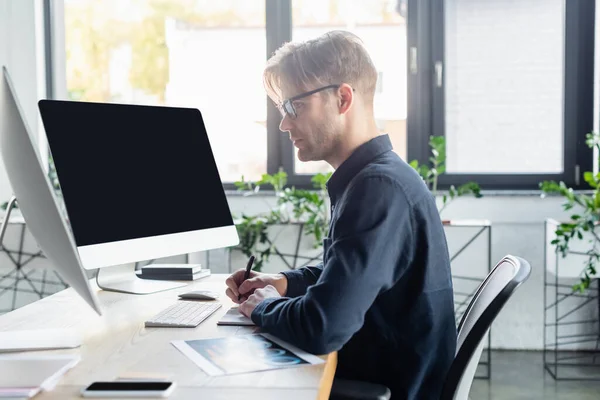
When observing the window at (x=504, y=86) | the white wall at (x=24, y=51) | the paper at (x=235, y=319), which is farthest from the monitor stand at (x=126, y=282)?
the window at (x=504, y=86)

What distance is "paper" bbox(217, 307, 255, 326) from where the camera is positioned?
4.77 ft

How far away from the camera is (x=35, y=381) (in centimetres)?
104

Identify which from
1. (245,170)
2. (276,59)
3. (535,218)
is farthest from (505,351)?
(276,59)

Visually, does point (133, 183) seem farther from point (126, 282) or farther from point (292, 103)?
point (292, 103)

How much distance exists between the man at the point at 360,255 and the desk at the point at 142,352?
0.32ft

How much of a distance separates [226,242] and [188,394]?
3.42ft

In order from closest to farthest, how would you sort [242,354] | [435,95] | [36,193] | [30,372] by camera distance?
[36,193] < [30,372] < [242,354] < [435,95]

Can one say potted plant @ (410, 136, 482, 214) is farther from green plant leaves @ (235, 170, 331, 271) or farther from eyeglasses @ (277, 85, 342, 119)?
eyeglasses @ (277, 85, 342, 119)

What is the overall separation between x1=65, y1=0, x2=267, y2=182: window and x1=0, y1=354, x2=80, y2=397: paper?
116 inches

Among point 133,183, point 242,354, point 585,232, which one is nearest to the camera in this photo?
point 242,354

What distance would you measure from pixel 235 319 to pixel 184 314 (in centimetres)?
12

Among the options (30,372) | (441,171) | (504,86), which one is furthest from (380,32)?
(30,372)

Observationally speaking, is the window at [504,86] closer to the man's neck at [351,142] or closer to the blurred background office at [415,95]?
the blurred background office at [415,95]

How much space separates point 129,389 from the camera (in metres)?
1.01
